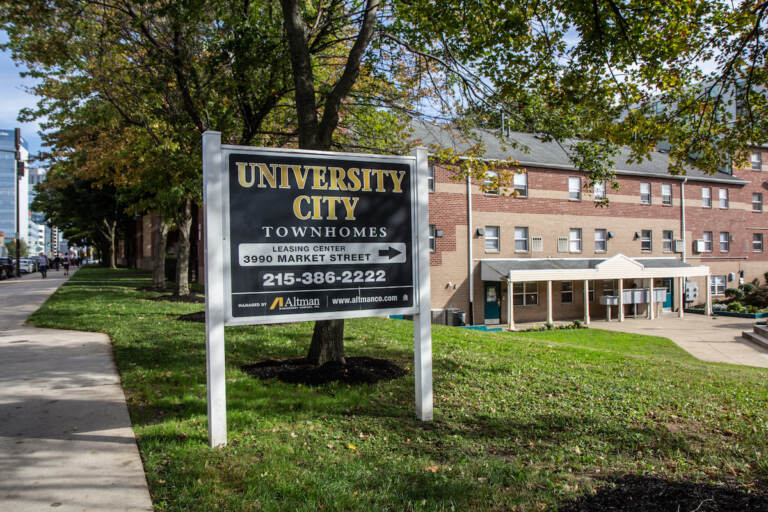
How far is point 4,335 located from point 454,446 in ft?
31.9

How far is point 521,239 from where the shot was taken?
27.2m

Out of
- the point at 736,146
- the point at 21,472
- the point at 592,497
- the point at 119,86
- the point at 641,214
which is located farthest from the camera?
the point at 641,214

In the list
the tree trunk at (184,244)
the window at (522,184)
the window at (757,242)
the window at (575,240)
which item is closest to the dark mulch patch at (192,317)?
the tree trunk at (184,244)

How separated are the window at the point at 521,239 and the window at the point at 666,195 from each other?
10880mm

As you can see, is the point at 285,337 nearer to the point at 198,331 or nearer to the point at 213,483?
the point at 198,331

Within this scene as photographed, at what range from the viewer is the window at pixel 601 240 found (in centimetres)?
2956

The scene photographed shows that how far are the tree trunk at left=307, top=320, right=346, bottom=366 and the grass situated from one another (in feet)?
2.83

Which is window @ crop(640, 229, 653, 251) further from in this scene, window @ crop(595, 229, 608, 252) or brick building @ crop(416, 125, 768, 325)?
window @ crop(595, 229, 608, 252)

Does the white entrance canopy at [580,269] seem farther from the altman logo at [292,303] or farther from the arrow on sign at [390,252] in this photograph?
the altman logo at [292,303]

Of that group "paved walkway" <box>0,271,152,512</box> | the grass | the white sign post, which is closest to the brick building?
the grass

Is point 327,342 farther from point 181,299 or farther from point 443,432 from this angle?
point 181,299

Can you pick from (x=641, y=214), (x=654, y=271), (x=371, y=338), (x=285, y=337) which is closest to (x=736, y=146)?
(x=371, y=338)

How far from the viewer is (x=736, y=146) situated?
8.09 meters

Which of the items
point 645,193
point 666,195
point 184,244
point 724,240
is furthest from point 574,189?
point 184,244
